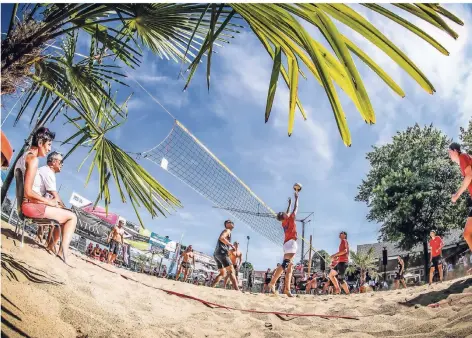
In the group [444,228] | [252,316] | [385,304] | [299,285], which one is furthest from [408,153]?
[252,316]

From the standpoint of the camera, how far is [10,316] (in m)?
1.64

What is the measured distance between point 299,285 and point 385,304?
9.64 m

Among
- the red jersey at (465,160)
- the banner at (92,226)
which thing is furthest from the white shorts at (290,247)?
the banner at (92,226)

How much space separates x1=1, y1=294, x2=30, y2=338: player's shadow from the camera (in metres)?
1.57

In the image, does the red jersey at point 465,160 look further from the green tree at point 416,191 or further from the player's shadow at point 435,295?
the green tree at point 416,191

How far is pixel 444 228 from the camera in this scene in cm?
1590

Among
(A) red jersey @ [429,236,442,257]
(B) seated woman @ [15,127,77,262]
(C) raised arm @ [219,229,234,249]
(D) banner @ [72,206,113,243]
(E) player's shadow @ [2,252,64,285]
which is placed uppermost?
(D) banner @ [72,206,113,243]

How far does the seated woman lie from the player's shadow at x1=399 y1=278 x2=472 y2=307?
377cm

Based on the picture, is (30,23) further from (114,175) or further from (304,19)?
(304,19)

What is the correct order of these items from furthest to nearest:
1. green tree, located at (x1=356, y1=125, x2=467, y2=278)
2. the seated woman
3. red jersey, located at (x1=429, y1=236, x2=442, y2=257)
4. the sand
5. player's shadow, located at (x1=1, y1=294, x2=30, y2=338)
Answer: green tree, located at (x1=356, y1=125, x2=467, y2=278) → red jersey, located at (x1=429, y1=236, x2=442, y2=257) → the seated woman → the sand → player's shadow, located at (x1=1, y1=294, x2=30, y2=338)

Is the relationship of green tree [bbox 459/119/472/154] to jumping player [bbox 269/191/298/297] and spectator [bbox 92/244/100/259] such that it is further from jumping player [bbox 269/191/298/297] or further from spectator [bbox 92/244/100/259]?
spectator [bbox 92/244/100/259]

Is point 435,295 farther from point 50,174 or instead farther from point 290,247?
point 50,174

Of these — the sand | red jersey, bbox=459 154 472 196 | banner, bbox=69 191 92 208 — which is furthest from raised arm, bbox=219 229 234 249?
banner, bbox=69 191 92 208

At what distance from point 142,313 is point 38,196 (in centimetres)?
127
